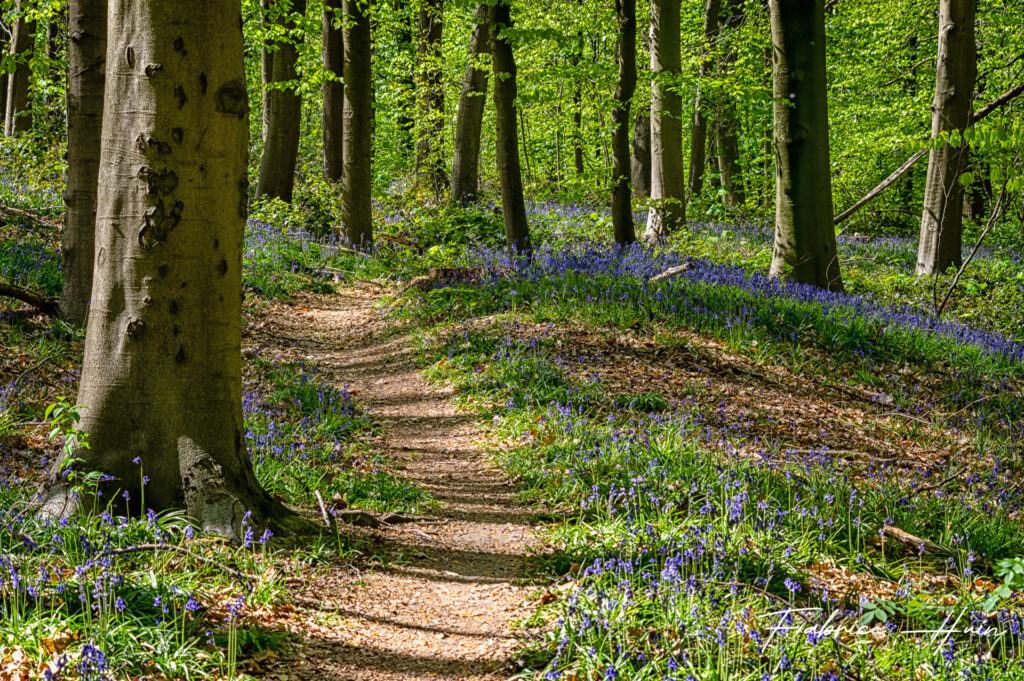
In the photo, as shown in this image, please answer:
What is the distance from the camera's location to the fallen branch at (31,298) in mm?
6711

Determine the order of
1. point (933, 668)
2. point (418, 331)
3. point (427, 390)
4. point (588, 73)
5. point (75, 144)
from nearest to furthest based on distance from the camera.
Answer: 1. point (933, 668)
2. point (75, 144)
3. point (427, 390)
4. point (418, 331)
5. point (588, 73)

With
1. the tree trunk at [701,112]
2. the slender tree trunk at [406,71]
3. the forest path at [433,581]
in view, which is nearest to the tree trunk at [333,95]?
the slender tree trunk at [406,71]

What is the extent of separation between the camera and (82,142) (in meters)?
6.88

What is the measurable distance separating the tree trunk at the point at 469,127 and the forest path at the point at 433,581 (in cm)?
1187

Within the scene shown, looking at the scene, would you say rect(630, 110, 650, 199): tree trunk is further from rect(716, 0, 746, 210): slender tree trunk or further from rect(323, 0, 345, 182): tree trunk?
rect(323, 0, 345, 182): tree trunk

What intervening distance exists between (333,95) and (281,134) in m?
1.37

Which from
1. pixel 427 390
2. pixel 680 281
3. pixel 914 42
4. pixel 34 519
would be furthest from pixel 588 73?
pixel 914 42

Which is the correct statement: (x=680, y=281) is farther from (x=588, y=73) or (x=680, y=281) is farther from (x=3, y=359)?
(x=3, y=359)

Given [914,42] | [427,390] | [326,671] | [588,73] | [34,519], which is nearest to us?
[326,671]

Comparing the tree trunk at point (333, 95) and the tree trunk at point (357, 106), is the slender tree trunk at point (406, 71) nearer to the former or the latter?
the tree trunk at point (333, 95)

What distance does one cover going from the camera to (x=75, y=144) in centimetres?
688

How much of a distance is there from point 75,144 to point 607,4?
497 inches

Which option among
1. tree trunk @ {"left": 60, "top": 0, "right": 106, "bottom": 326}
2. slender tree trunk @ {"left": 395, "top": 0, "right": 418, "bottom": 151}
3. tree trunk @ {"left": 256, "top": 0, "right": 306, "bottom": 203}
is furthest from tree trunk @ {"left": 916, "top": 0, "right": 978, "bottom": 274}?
Answer: tree trunk @ {"left": 256, "top": 0, "right": 306, "bottom": 203}

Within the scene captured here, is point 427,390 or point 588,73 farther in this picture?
point 588,73
